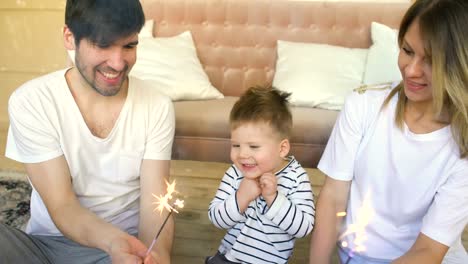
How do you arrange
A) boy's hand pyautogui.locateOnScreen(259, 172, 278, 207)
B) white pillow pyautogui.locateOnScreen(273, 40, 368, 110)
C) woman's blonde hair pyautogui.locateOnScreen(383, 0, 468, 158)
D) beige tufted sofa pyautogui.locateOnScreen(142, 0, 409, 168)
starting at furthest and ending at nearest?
beige tufted sofa pyautogui.locateOnScreen(142, 0, 409, 168) < white pillow pyautogui.locateOnScreen(273, 40, 368, 110) < boy's hand pyautogui.locateOnScreen(259, 172, 278, 207) < woman's blonde hair pyautogui.locateOnScreen(383, 0, 468, 158)

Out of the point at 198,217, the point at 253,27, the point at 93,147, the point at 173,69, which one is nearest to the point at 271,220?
the point at 93,147

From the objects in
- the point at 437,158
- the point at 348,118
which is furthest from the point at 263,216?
the point at 437,158

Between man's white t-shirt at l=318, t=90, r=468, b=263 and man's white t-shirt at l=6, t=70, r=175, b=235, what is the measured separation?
0.59 meters

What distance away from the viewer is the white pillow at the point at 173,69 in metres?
2.64

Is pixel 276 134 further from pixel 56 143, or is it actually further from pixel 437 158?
Result: pixel 56 143

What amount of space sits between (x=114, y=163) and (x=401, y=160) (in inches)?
35.3

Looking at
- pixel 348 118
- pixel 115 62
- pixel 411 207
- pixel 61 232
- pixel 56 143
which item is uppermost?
pixel 115 62

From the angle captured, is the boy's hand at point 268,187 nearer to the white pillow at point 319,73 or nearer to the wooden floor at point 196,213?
the wooden floor at point 196,213

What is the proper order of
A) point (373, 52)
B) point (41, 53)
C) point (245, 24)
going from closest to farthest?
point (373, 52) → point (245, 24) → point (41, 53)

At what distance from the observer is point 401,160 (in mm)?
1287

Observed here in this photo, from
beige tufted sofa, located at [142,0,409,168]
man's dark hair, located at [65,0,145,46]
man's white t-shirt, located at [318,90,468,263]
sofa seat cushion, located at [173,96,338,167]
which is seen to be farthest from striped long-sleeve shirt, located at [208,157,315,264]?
beige tufted sofa, located at [142,0,409,168]

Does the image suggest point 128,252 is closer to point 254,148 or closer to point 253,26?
point 254,148

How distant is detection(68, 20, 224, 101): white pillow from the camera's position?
264 cm

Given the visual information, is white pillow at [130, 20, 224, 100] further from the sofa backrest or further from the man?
the man
